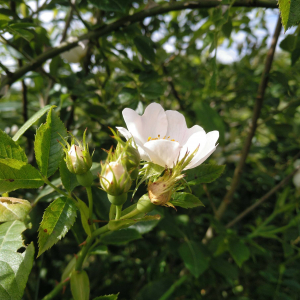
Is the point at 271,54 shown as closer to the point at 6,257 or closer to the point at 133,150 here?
the point at 133,150

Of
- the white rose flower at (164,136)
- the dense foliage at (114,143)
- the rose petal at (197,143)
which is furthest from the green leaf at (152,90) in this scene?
the rose petal at (197,143)

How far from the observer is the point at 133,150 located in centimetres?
43

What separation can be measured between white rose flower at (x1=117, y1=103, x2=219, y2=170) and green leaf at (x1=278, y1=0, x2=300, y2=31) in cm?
20

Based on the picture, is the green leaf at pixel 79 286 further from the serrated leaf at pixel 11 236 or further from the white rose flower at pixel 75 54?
the white rose flower at pixel 75 54

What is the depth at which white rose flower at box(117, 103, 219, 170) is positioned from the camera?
0.43 meters

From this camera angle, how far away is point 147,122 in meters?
0.54

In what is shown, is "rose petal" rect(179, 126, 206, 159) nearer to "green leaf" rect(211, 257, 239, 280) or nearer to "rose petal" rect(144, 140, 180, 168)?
"rose petal" rect(144, 140, 180, 168)

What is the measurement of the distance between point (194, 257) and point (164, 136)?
426 mm

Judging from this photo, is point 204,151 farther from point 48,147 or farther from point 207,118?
point 207,118

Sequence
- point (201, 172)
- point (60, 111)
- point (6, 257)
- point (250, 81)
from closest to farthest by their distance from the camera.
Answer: point (6, 257) < point (201, 172) < point (60, 111) < point (250, 81)

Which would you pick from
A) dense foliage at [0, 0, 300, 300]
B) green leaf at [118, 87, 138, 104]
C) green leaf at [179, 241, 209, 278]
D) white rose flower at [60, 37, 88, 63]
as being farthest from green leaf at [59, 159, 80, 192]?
white rose flower at [60, 37, 88, 63]

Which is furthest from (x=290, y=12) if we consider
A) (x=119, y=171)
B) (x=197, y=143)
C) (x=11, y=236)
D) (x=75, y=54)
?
(x=75, y=54)

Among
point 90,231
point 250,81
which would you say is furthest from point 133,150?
point 250,81

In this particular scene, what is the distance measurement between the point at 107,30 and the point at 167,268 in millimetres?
951
